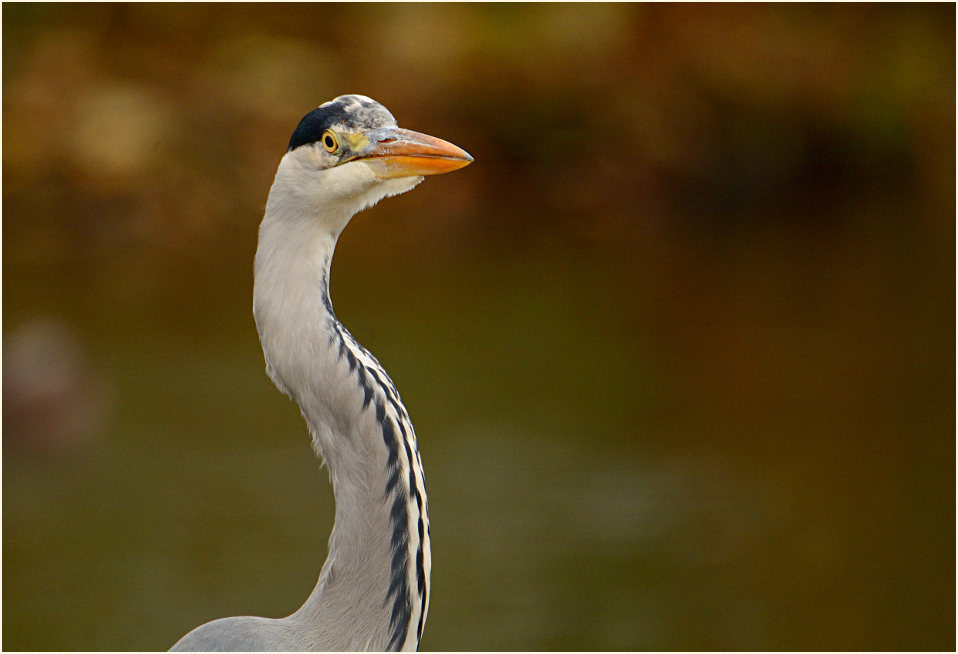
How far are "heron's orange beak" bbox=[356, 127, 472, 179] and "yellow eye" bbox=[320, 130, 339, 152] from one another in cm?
4

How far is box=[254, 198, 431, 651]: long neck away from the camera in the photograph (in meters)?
1.71

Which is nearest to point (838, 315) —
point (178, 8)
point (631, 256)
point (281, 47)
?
point (631, 256)

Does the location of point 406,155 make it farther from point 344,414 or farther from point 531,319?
point 531,319

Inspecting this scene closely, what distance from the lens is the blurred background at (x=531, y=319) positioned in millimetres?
4605

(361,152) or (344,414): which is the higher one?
(361,152)

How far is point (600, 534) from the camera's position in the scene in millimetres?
4895

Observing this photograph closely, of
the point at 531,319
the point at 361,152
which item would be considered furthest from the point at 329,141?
the point at 531,319

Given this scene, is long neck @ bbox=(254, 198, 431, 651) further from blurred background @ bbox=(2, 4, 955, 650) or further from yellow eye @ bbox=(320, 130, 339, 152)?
blurred background @ bbox=(2, 4, 955, 650)

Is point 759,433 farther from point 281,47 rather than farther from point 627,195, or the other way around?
point 281,47

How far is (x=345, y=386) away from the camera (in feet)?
5.58

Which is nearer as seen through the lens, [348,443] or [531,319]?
[348,443]

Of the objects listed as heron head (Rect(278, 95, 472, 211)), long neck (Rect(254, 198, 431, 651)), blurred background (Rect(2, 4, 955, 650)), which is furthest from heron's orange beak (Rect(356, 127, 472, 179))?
blurred background (Rect(2, 4, 955, 650))

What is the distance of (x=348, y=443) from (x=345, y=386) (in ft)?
0.28

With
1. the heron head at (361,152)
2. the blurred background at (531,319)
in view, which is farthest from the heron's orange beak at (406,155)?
the blurred background at (531,319)
